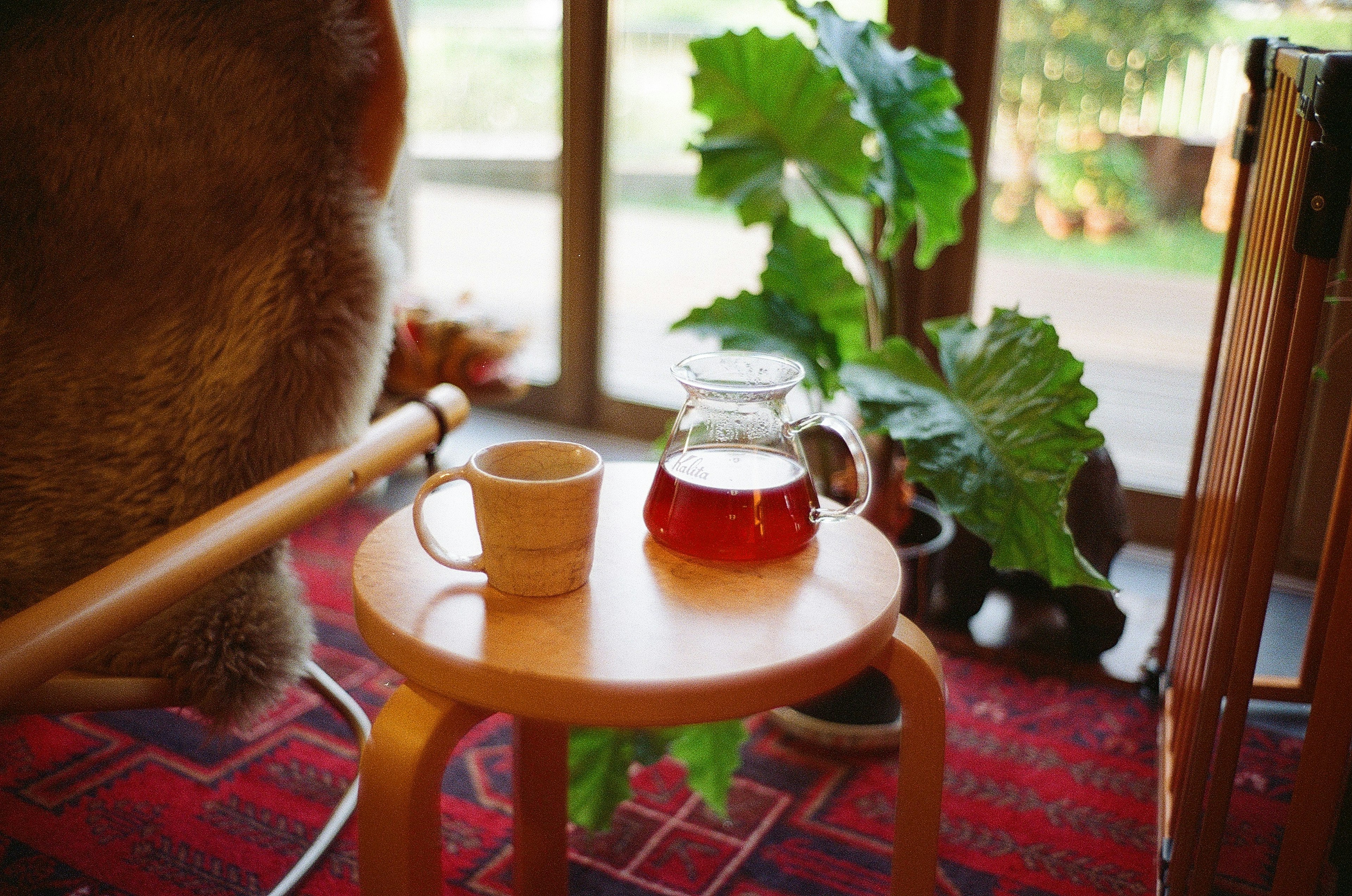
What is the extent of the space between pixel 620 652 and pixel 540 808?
1.41 ft

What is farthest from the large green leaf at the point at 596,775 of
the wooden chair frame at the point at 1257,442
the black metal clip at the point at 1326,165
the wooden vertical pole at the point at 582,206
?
the wooden vertical pole at the point at 582,206

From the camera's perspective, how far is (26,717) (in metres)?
1.56

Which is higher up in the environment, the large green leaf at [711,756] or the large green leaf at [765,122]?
the large green leaf at [765,122]

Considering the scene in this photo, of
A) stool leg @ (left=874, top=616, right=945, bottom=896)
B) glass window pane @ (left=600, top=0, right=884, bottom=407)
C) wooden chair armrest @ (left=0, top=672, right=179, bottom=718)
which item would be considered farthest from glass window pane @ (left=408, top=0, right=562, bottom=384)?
stool leg @ (left=874, top=616, right=945, bottom=896)

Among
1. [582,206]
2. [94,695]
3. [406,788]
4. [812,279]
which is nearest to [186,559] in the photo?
[94,695]

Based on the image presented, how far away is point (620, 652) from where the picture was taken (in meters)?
0.77

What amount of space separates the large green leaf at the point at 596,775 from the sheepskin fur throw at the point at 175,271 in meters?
0.33

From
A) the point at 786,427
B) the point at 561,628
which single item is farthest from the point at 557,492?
the point at 786,427

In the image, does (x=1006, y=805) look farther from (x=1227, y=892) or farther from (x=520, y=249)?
(x=520, y=249)

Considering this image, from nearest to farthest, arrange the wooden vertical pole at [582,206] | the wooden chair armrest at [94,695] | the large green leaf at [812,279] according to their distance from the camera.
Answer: the wooden chair armrest at [94,695] → the large green leaf at [812,279] → the wooden vertical pole at [582,206]

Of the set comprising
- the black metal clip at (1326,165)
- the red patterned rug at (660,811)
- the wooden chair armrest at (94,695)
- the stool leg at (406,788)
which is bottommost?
the red patterned rug at (660,811)

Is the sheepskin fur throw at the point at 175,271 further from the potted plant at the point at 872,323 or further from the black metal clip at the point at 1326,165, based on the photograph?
the black metal clip at the point at 1326,165

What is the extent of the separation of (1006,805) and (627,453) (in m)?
1.30

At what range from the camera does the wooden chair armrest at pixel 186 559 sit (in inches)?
32.5
